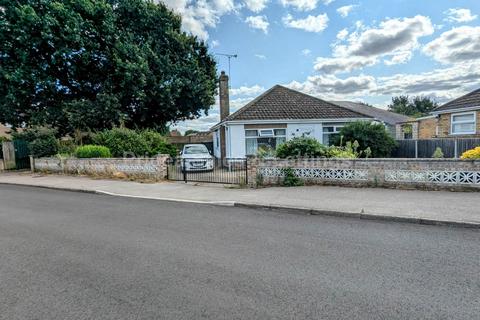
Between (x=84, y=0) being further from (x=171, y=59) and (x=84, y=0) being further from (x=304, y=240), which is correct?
(x=304, y=240)

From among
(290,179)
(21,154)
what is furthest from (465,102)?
(21,154)

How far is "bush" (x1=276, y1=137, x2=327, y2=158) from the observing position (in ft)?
32.3

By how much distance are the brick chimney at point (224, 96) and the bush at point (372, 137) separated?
9.45 meters

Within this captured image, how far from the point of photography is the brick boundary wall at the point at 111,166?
39.9 ft

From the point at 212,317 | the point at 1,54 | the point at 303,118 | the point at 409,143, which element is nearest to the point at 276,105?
the point at 303,118

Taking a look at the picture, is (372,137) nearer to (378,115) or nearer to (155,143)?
(155,143)

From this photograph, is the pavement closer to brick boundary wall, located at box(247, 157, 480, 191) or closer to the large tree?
brick boundary wall, located at box(247, 157, 480, 191)

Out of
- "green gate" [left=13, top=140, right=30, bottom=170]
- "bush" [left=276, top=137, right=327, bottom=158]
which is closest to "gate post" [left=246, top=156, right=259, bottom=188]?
"bush" [left=276, top=137, right=327, bottom=158]

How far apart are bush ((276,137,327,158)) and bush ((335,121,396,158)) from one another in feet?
13.8

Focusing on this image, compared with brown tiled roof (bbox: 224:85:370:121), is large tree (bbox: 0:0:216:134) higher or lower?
higher

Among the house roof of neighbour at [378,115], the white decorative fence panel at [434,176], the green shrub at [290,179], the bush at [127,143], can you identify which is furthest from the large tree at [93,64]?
the house roof of neighbour at [378,115]

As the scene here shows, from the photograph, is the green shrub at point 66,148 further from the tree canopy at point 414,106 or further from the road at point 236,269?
the tree canopy at point 414,106

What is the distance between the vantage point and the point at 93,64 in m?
18.8

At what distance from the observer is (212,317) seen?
8.63 ft
